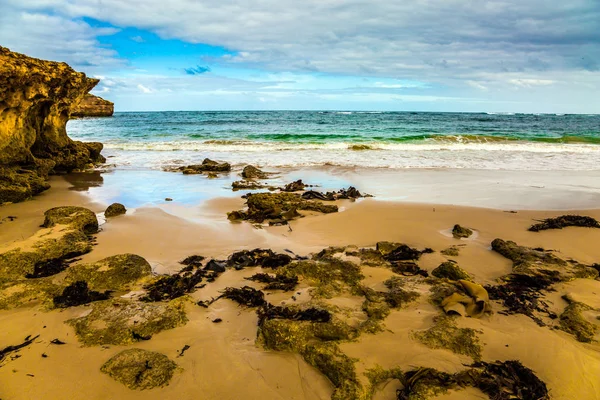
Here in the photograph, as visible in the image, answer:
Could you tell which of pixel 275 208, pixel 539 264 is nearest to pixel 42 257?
pixel 275 208

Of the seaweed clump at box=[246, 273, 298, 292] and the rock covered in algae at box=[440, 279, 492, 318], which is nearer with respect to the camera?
the rock covered in algae at box=[440, 279, 492, 318]

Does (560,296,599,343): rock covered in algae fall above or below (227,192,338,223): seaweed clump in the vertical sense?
below

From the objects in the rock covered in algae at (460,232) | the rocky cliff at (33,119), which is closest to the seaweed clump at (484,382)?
the rock covered in algae at (460,232)

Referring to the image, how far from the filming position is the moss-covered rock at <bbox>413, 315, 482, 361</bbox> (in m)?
2.86

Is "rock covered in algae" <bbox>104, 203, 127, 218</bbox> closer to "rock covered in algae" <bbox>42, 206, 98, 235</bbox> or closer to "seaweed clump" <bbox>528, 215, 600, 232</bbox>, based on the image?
"rock covered in algae" <bbox>42, 206, 98, 235</bbox>

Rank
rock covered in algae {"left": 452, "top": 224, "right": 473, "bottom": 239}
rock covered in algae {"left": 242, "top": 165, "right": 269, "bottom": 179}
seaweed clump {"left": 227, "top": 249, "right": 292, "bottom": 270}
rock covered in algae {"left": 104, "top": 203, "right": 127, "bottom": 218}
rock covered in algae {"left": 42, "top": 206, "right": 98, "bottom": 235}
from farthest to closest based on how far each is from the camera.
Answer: rock covered in algae {"left": 242, "top": 165, "right": 269, "bottom": 179}
rock covered in algae {"left": 104, "top": 203, "right": 127, "bottom": 218}
rock covered in algae {"left": 452, "top": 224, "right": 473, "bottom": 239}
rock covered in algae {"left": 42, "top": 206, "right": 98, "bottom": 235}
seaweed clump {"left": 227, "top": 249, "right": 292, "bottom": 270}

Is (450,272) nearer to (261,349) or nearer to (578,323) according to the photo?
(578,323)

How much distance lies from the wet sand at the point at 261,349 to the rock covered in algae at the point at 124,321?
0.25 feet

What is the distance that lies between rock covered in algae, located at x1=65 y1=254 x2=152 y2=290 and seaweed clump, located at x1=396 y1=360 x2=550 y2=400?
301 centimetres

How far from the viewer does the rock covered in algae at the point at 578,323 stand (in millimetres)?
3097

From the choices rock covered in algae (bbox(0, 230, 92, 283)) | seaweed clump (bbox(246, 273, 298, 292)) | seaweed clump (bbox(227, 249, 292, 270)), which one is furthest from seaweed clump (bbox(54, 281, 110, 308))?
seaweed clump (bbox(246, 273, 298, 292))

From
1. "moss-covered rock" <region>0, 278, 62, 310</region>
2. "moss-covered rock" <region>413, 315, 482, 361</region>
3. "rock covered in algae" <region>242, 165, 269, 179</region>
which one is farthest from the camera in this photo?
"rock covered in algae" <region>242, 165, 269, 179</region>

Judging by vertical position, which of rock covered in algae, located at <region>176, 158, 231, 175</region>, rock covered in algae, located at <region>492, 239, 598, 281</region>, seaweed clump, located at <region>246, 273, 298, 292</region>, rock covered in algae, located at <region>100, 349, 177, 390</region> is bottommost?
rock covered in algae, located at <region>100, 349, 177, 390</region>

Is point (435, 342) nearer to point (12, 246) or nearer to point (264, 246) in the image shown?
point (264, 246)
